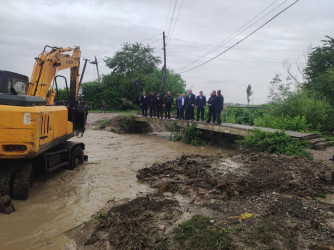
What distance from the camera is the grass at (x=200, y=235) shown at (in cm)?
358

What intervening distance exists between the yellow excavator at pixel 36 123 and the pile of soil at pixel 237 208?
217 cm

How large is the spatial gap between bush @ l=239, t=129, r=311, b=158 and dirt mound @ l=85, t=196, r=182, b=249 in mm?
6295

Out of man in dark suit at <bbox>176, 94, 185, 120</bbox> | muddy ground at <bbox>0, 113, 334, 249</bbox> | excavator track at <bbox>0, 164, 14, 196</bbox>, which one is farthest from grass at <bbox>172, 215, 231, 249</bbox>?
man in dark suit at <bbox>176, 94, 185, 120</bbox>

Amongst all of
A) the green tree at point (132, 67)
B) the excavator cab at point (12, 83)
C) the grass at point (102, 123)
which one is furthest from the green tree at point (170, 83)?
the excavator cab at point (12, 83)

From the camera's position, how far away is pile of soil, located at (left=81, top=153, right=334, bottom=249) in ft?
12.4

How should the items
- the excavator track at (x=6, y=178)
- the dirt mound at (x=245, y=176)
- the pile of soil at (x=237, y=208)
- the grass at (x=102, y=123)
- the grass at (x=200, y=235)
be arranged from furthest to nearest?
the grass at (x=102, y=123), the dirt mound at (x=245, y=176), the excavator track at (x=6, y=178), the pile of soil at (x=237, y=208), the grass at (x=200, y=235)

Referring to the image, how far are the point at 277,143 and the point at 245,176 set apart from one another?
4.00m

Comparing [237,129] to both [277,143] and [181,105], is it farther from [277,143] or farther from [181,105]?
[181,105]

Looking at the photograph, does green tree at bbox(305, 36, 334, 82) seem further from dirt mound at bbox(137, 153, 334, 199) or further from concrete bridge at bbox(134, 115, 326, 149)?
dirt mound at bbox(137, 153, 334, 199)

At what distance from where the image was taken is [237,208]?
191 inches

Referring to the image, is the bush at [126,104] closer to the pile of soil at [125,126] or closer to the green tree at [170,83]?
the green tree at [170,83]

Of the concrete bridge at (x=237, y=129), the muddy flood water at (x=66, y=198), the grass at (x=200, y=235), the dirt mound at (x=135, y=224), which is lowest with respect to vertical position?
the muddy flood water at (x=66, y=198)

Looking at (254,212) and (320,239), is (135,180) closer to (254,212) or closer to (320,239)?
(254,212)

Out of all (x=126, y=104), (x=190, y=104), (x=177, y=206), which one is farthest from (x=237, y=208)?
(x=126, y=104)
